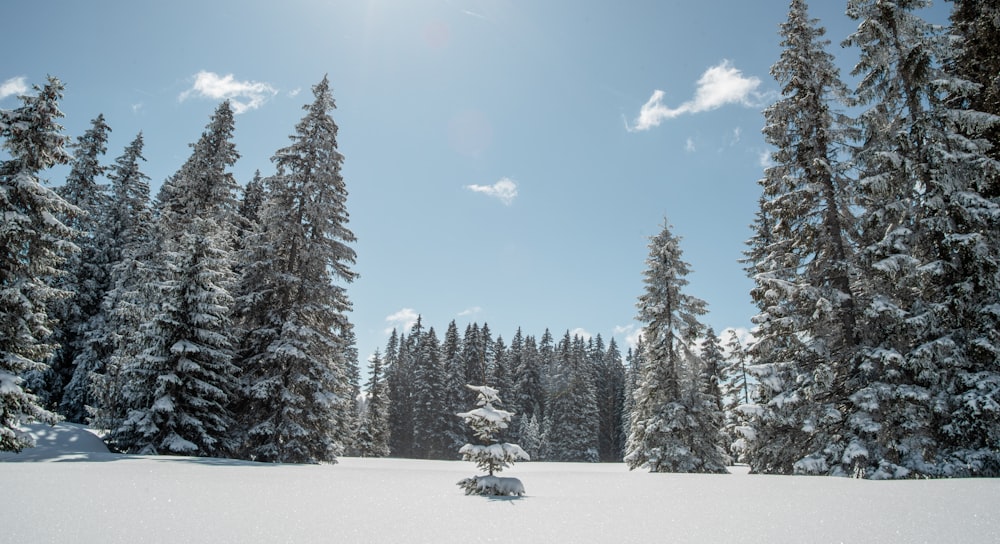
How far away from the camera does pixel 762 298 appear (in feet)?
52.9

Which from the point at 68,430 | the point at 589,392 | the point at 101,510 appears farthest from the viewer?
the point at 589,392

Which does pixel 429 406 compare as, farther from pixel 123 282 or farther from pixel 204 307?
pixel 204 307

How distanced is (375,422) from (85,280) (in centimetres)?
3231

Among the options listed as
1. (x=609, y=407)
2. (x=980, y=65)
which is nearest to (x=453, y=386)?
(x=609, y=407)

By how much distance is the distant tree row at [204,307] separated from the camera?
14.1 metres

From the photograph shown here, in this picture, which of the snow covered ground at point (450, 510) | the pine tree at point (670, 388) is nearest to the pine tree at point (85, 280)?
the snow covered ground at point (450, 510)

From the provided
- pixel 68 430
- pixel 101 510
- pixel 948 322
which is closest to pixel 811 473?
pixel 948 322

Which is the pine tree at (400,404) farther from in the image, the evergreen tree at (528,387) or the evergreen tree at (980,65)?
the evergreen tree at (980,65)

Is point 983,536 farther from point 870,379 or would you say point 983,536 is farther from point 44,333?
point 44,333

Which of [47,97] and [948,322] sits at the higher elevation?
[47,97]

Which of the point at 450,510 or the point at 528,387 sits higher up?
the point at 528,387

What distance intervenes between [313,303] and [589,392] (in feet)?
159

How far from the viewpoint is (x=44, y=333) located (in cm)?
1419

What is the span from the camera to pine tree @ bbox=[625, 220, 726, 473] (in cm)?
2252
